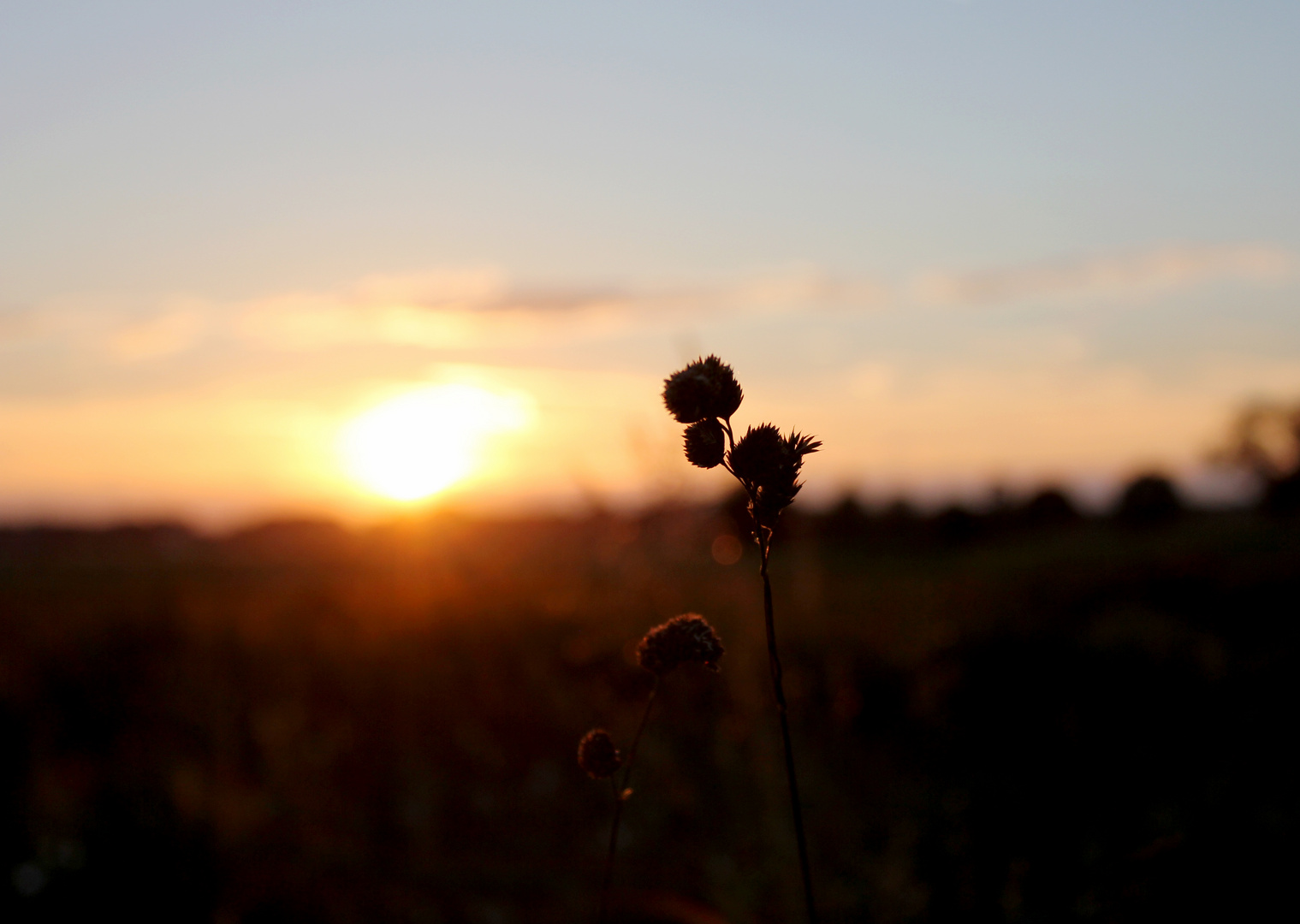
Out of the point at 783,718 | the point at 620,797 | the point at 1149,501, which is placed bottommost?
the point at 1149,501

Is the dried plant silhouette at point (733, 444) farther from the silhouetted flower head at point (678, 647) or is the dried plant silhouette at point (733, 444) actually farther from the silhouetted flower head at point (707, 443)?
the silhouetted flower head at point (678, 647)

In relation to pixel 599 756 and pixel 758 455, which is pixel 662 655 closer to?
pixel 599 756

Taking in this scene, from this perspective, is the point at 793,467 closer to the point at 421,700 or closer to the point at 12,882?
the point at 12,882

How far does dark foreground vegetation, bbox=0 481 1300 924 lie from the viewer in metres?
3.73

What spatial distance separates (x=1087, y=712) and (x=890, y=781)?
1398mm

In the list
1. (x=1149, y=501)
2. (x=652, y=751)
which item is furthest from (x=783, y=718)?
(x=1149, y=501)

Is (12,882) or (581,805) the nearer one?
(12,882)

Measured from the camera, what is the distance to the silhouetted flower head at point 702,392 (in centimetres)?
126

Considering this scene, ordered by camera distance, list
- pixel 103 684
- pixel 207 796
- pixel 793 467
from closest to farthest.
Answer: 1. pixel 793 467
2. pixel 207 796
3. pixel 103 684

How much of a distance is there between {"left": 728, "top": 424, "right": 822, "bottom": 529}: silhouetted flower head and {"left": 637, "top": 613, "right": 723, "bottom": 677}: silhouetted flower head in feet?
0.68

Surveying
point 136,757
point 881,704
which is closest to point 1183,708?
point 881,704

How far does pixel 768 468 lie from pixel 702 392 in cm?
12

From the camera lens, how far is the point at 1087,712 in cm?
545

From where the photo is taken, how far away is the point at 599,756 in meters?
1.37
